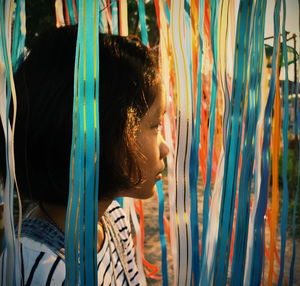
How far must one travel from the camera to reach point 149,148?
747 mm

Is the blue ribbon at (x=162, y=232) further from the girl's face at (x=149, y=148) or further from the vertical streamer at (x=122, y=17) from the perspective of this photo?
the vertical streamer at (x=122, y=17)

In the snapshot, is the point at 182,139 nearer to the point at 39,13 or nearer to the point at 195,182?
the point at 195,182

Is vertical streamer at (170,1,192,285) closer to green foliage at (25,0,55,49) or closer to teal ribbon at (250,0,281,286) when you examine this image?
teal ribbon at (250,0,281,286)

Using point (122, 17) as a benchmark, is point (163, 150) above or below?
below

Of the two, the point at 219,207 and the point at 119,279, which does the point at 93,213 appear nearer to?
the point at 219,207

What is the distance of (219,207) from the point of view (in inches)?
24.1

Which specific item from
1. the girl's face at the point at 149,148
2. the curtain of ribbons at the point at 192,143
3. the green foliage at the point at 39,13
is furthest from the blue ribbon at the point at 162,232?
the green foliage at the point at 39,13

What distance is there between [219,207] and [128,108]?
0.89ft

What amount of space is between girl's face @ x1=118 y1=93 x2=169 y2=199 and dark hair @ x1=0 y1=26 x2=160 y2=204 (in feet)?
0.06

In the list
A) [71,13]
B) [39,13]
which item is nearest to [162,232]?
[71,13]

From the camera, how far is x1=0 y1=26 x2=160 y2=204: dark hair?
0.65 metres

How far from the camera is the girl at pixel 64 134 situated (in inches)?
25.3

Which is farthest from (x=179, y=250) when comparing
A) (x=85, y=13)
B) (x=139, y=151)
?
(x=85, y=13)

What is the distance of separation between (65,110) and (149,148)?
0.21 m
